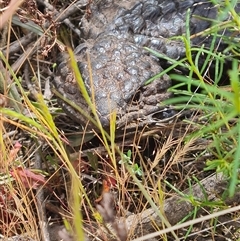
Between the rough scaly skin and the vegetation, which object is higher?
the rough scaly skin

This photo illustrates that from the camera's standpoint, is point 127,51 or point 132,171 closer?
point 132,171

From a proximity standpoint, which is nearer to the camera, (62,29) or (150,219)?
(150,219)

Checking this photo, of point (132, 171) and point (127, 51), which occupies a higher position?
point (127, 51)

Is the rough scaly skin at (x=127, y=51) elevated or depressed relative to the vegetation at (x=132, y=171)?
elevated

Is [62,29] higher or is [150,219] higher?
[62,29]

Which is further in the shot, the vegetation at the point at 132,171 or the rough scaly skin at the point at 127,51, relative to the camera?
the rough scaly skin at the point at 127,51

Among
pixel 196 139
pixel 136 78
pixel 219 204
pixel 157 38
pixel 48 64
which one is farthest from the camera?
pixel 48 64

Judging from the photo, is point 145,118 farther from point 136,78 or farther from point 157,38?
point 157,38

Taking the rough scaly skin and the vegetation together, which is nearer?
the vegetation

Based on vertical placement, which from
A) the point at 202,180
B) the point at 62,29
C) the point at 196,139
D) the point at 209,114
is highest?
the point at 62,29

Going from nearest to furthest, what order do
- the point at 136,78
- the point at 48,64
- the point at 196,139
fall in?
the point at 196,139
the point at 136,78
the point at 48,64

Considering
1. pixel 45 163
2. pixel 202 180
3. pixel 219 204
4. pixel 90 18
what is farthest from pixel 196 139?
pixel 90 18
